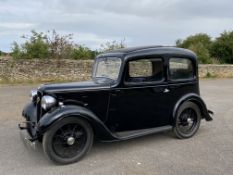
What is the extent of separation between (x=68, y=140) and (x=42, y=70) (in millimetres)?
12305

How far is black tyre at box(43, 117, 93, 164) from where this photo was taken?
4.51 m

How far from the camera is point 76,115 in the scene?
15.2 ft

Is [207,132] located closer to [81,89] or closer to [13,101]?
[81,89]

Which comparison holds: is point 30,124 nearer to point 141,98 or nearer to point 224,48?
point 141,98

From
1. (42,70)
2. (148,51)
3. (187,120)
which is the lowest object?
(187,120)

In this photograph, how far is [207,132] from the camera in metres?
6.29

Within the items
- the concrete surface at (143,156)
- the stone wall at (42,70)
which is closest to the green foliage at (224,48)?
the stone wall at (42,70)

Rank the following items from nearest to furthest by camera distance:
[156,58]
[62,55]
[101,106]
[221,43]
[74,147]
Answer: [74,147]
[101,106]
[156,58]
[62,55]
[221,43]

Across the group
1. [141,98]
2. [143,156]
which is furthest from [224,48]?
[143,156]

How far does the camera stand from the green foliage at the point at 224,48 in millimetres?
35312

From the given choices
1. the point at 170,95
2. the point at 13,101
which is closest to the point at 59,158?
the point at 170,95

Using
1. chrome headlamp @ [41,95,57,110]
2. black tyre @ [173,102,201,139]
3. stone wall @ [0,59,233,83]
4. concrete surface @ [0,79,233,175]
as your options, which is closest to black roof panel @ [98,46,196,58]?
black tyre @ [173,102,201,139]

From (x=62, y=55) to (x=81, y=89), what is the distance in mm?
13525

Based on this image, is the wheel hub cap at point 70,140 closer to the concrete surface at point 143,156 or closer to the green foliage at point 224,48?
the concrete surface at point 143,156
